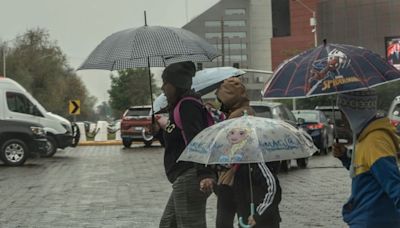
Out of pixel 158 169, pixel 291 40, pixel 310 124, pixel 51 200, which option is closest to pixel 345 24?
pixel 291 40

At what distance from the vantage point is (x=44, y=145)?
65.0 ft

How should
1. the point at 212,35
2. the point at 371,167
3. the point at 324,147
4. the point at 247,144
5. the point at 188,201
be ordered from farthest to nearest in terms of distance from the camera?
the point at 212,35
the point at 324,147
the point at 188,201
the point at 247,144
the point at 371,167

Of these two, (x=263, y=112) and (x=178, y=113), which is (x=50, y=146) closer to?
(x=263, y=112)

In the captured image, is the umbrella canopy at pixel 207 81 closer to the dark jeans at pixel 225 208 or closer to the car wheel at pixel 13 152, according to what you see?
the dark jeans at pixel 225 208

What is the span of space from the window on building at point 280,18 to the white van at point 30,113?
110274mm

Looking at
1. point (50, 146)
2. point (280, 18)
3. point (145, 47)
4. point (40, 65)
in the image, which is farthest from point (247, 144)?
point (280, 18)

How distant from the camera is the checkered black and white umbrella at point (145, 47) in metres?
6.07

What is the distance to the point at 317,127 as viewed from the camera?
21.1 meters

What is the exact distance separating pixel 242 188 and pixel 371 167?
149 cm

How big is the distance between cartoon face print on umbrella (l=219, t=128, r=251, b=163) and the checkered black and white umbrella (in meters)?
2.01

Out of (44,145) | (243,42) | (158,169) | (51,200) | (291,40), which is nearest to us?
(51,200)

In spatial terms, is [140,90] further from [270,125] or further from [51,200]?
[270,125]

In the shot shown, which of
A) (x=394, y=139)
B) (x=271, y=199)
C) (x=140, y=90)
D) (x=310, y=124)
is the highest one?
(x=394, y=139)

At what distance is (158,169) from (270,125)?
521 inches
